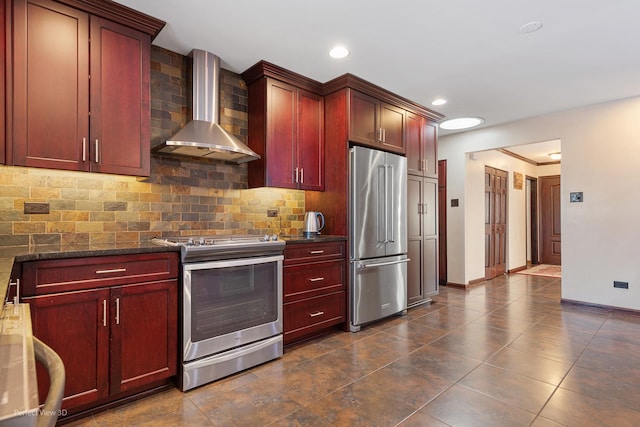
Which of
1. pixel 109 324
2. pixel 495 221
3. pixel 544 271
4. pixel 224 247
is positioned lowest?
pixel 544 271

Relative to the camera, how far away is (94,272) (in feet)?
6.22

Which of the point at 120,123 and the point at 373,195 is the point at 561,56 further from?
the point at 120,123

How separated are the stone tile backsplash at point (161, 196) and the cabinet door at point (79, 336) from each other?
27.6 inches

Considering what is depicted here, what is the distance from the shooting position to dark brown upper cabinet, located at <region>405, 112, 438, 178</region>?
4141mm

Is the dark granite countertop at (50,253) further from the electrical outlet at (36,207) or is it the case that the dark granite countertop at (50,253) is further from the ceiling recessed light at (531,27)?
the ceiling recessed light at (531,27)

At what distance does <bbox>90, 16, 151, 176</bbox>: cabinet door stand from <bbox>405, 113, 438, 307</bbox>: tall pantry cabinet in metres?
2.89

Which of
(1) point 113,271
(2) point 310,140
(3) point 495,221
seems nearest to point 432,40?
(2) point 310,140

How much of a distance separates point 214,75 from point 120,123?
94 cm

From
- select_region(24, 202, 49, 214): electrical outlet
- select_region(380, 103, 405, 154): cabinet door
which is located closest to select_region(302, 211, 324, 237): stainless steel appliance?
select_region(380, 103, 405, 154): cabinet door

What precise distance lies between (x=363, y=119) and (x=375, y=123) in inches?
8.4

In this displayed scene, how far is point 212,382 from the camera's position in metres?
2.29

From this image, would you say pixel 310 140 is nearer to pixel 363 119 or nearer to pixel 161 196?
pixel 363 119

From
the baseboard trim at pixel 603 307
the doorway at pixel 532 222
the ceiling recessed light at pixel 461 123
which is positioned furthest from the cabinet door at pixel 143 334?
the doorway at pixel 532 222

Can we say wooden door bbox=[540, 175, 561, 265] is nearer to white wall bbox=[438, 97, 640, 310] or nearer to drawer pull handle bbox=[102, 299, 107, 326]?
white wall bbox=[438, 97, 640, 310]
